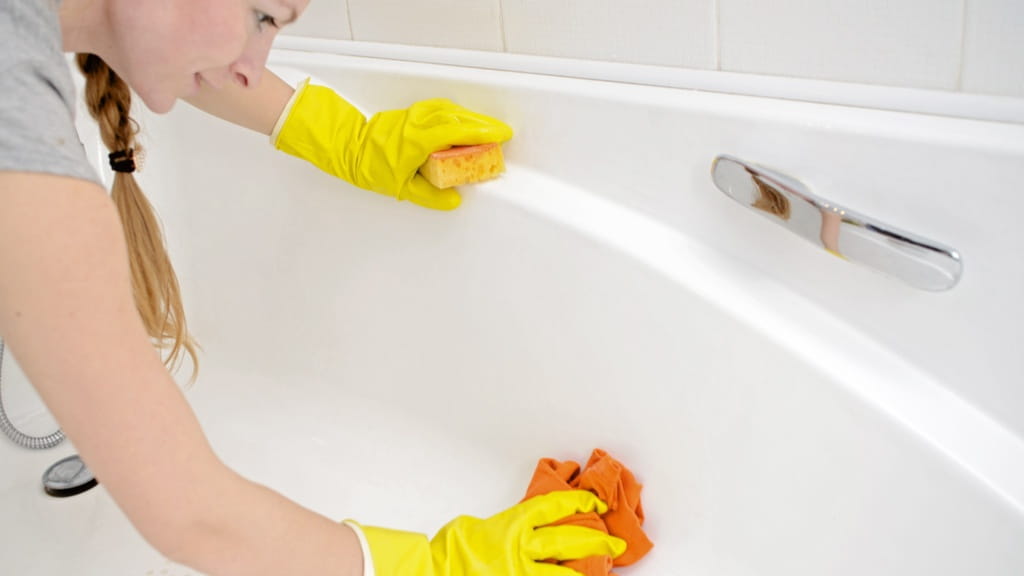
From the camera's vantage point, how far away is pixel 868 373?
0.82 metres

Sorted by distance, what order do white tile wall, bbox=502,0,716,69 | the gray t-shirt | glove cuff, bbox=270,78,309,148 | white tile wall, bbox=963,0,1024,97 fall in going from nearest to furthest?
the gray t-shirt → white tile wall, bbox=963,0,1024,97 → white tile wall, bbox=502,0,716,69 → glove cuff, bbox=270,78,309,148

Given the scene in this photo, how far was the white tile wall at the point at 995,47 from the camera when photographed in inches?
28.8

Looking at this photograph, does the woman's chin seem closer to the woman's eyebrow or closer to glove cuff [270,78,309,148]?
the woman's eyebrow

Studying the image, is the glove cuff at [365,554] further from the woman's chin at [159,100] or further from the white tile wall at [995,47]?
the white tile wall at [995,47]

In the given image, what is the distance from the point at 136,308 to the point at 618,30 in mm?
548

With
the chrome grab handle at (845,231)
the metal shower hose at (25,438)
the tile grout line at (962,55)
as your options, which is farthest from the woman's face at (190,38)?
the metal shower hose at (25,438)

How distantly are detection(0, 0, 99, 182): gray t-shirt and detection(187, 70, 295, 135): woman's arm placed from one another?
51 cm

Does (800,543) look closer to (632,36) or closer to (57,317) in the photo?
(632,36)

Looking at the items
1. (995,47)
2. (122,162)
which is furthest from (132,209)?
(995,47)

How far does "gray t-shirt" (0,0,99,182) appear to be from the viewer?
0.58 meters

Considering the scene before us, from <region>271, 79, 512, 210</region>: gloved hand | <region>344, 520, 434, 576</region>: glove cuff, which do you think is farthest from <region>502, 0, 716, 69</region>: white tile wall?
<region>344, 520, 434, 576</region>: glove cuff

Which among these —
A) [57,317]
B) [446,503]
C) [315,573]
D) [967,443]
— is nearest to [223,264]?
[446,503]

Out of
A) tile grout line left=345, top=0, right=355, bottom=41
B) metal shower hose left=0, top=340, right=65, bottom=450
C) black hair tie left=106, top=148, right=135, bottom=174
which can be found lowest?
metal shower hose left=0, top=340, right=65, bottom=450

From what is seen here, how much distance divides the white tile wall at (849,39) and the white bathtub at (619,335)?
36 millimetres
